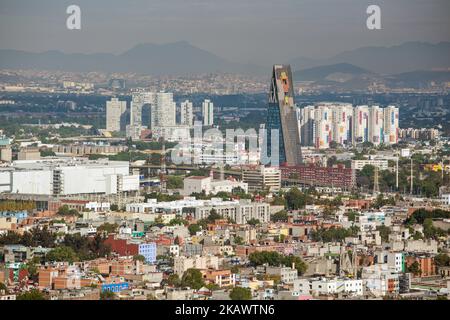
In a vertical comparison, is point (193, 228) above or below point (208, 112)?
below

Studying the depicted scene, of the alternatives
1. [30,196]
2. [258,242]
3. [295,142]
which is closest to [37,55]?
[295,142]

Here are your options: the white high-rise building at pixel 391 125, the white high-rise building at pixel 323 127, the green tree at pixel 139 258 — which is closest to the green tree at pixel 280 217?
the green tree at pixel 139 258

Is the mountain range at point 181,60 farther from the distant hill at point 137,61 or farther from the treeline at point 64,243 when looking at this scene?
the treeline at point 64,243

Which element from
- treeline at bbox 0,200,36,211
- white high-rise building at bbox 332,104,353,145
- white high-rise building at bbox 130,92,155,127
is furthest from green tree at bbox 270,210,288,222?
white high-rise building at bbox 130,92,155,127

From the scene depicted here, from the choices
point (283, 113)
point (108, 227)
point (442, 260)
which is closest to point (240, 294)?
point (442, 260)

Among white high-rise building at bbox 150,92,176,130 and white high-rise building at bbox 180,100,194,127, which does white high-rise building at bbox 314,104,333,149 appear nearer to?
white high-rise building at bbox 180,100,194,127

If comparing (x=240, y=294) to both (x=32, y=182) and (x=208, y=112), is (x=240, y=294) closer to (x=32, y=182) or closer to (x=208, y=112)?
(x=32, y=182)
